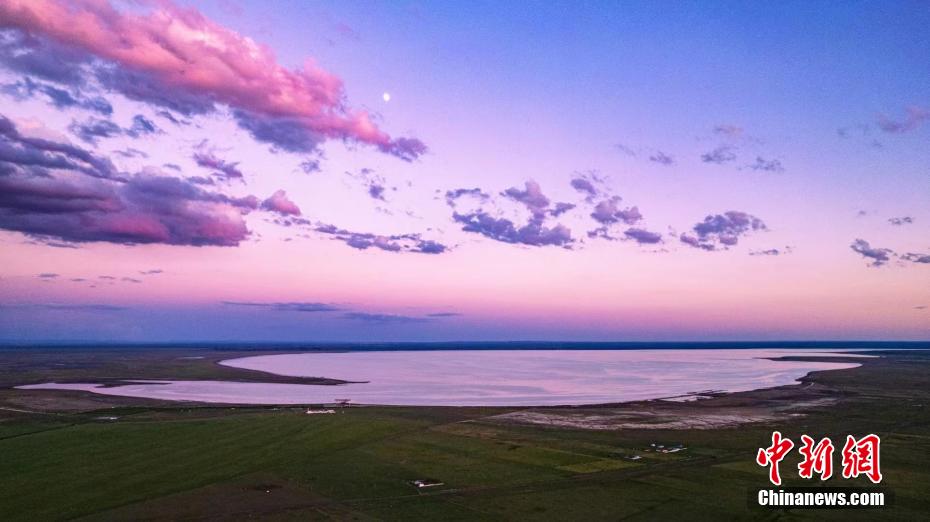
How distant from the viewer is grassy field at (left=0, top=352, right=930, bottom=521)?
1437 inches

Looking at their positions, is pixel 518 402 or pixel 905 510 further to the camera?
pixel 518 402

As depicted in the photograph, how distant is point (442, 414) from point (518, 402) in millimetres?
21148

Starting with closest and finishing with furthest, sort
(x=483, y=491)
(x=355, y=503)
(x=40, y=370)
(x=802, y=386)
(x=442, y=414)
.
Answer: (x=355, y=503) < (x=483, y=491) < (x=442, y=414) < (x=802, y=386) < (x=40, y=370)

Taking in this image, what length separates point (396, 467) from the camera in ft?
159

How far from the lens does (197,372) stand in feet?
545

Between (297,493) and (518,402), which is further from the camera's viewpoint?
(518,402)

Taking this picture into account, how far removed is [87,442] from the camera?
5788 cm

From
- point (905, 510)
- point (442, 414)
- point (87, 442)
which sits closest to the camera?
point (905, 510)

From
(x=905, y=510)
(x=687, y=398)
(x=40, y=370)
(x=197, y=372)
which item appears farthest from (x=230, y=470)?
(x=40, y=370)

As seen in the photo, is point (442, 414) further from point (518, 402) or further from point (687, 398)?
point (687, 398)

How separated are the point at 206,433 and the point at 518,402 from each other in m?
51.2

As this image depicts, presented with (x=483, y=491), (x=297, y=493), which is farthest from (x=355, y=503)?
(x=483, y=491)

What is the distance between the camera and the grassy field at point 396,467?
120 feet

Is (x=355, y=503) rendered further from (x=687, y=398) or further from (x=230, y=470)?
(x=687, y=398)
